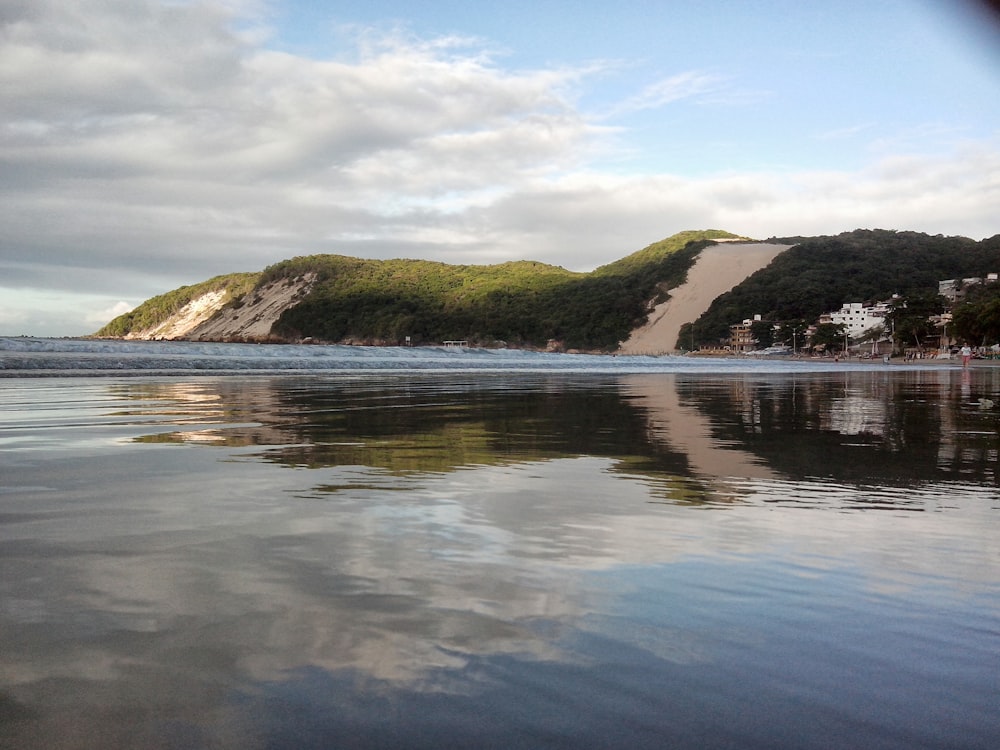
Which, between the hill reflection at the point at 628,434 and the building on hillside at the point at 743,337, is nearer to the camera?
the hill reflection at the point at 628,434

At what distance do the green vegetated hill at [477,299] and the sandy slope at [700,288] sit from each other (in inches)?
101

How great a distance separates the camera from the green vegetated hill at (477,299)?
134375mm

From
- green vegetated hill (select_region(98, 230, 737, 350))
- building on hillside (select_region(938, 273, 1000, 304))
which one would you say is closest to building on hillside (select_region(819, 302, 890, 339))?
building on hillside (select_region(938, 273, 1000, 304))

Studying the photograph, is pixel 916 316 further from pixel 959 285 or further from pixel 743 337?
pixel 743 337

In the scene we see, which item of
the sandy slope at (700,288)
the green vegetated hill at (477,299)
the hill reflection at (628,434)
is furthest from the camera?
the sandy slope at (700,288)

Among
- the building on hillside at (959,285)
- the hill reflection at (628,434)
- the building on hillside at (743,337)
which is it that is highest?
the building on hillside at (959,285)

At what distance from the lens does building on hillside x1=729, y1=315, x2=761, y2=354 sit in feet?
384

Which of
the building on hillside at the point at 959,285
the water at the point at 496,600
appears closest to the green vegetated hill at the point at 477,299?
the building on hillside at the point at 959,285

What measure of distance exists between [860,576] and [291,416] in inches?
350

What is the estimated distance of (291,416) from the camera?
36.0 ft

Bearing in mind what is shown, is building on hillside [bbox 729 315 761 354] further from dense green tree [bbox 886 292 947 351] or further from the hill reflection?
the hill reflection

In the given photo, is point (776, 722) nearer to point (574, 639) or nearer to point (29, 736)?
point (574, 639)

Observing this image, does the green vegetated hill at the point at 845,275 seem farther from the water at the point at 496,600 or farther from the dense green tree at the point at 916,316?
the water at the point at 496,600

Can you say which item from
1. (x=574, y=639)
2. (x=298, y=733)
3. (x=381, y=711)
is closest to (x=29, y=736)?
(x=298, y=733)
